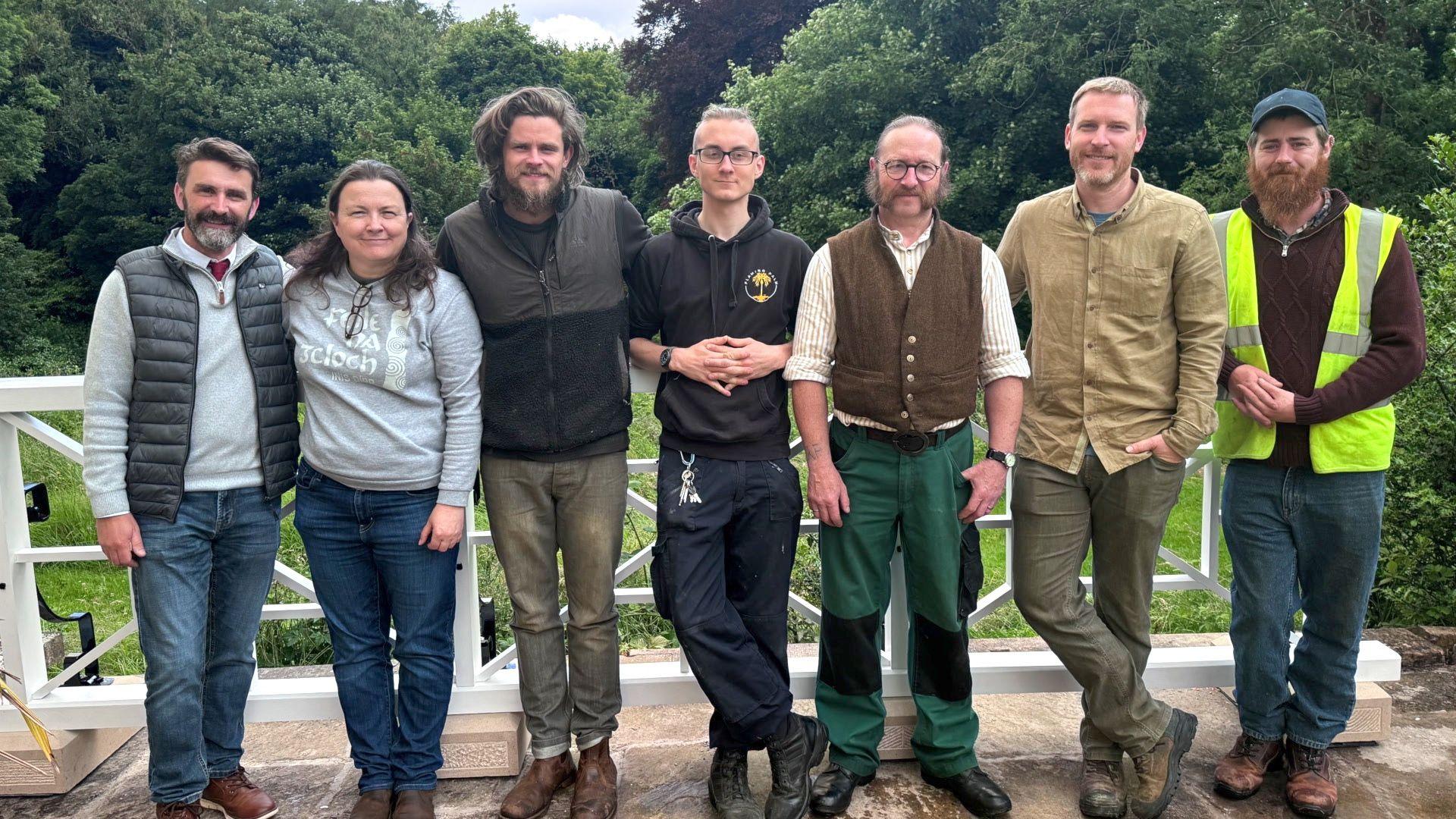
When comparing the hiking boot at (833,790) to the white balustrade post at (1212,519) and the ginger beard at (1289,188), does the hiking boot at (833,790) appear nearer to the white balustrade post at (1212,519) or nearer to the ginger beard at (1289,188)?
the white balustrade post at (1212,519)

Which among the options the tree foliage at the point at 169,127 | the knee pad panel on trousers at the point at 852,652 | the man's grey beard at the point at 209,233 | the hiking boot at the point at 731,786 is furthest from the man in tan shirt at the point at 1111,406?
the tree foliage at the point at 169,127

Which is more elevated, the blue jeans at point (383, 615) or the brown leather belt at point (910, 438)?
the brown leather belt at point (910, 438)

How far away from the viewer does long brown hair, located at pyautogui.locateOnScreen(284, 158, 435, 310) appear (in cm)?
262

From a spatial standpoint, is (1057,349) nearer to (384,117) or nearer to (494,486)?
(494,486)

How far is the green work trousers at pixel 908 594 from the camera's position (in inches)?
106

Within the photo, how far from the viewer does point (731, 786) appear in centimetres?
278

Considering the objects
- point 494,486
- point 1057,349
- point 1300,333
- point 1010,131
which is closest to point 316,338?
point 494,486

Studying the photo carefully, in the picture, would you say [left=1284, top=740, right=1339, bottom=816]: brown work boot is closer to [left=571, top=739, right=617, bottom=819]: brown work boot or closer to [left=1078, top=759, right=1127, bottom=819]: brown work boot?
[left=1078, top=759, right=1127, bottom=819]: brown work boot

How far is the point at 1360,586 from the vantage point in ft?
9.18

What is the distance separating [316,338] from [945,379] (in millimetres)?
1618

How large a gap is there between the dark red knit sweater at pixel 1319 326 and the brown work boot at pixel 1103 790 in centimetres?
97

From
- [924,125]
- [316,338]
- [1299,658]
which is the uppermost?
[924,125]

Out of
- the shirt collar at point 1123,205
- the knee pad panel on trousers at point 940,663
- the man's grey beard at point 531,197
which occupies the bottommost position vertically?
the knee pad panel on trousers at point 940,663

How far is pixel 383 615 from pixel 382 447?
0.50m
